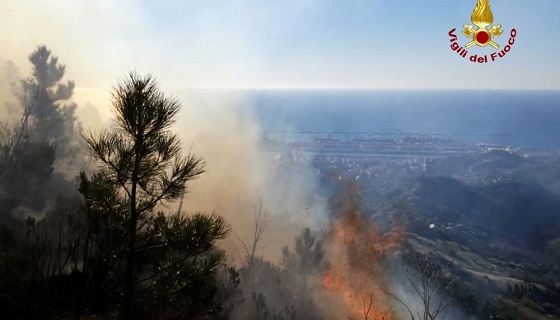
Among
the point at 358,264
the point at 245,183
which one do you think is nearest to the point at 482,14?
the point at 358,264

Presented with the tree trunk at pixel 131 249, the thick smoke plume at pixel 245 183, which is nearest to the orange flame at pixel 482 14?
the tree trunk at pixel 131 249

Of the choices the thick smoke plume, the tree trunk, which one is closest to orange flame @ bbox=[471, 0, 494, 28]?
the tree trunk

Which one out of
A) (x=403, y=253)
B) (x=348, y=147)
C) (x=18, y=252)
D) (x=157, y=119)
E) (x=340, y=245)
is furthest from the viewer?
(x=348, y=147)

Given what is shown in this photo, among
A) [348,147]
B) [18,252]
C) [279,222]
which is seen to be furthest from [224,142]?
[348,147]

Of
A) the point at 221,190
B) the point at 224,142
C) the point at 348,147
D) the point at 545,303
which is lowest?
the point at 545,303

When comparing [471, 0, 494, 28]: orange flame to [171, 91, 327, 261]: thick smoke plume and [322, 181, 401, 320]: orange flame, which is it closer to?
[322, 181, 401, 320]: orange flame

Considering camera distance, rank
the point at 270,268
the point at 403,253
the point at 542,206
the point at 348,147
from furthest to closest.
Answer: the point at 348,147 < the point at 542,206 < the point at 403,253 < the point at 270,268

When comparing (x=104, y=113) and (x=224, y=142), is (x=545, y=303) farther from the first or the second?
(x=104, y=113)

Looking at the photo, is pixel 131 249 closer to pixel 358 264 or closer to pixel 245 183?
pixel 358 264
